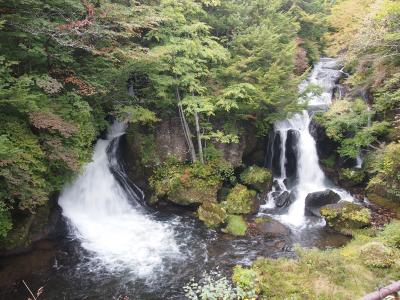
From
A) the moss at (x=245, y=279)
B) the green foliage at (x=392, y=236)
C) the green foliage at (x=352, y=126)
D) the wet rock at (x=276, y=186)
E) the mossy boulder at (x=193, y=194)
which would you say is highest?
the green foliage at (x=352, y=126)

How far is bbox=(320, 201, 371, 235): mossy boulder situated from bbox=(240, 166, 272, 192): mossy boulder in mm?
3354

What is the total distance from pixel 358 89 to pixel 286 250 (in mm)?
10431

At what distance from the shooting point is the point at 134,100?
1573 centimetres

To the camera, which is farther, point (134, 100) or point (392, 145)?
point (134, 100)

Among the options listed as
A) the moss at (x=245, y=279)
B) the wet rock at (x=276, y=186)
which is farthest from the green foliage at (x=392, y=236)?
the wet rock at (x=276, y=186)

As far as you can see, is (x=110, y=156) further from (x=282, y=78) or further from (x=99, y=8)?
(x=282, y=78)

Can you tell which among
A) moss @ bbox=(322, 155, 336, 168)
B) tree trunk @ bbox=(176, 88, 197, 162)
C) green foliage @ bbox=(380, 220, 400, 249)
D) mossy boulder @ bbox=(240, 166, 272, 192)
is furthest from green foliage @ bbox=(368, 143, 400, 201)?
tree trunk @ bbox=(176, 88, 197, 162)

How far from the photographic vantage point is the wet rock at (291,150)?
64.0ft

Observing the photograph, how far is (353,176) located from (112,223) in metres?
12.7

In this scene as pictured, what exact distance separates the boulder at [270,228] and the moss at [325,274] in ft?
11.1

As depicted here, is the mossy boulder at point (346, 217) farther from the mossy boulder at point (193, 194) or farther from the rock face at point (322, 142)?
the rock face at point (322, 142)

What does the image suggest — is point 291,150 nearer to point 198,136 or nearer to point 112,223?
point 198,136

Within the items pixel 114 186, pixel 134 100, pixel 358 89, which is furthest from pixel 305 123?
pixel 114 186

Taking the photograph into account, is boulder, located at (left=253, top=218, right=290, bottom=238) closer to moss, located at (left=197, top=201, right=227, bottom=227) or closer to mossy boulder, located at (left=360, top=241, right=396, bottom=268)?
moss, located at (left=197, top=201, right=227, bottom=227)
